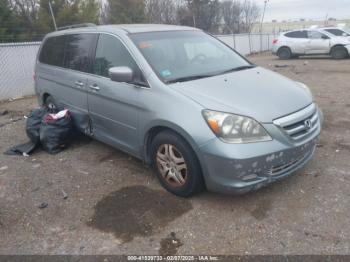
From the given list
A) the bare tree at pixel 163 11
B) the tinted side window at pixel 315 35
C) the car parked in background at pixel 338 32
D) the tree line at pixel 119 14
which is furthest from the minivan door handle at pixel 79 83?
the bare tree at pixel 163 11

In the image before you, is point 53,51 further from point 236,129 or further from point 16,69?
point 16,69

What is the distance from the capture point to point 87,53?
15.4ft

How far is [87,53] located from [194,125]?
2.23 meters

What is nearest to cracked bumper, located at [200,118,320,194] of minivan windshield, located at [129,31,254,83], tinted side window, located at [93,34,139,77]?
minivan windshield, located at [129,31,254,83]

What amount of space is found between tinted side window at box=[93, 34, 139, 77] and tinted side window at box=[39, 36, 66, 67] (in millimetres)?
1138

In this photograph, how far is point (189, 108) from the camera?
330 cm

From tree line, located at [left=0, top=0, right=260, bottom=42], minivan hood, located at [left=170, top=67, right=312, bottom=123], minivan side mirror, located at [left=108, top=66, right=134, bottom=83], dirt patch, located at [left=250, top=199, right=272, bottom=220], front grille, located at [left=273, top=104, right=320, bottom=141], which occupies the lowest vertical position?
dirt patch, located at [left=250, top=199, right=272, bottom=220]

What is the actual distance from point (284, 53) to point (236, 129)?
1683 cm

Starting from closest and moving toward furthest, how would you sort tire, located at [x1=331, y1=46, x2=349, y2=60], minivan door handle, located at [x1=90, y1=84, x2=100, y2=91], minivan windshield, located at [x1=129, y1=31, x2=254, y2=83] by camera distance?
minivan windshield, located at [x1=129, y1=31, x2=254, y2=83] → minivan door handle, located at [x1=90, y1=84, x2=100, y2=91] → tire, located at [x1=331, y1=46, x2=349, y2=60]

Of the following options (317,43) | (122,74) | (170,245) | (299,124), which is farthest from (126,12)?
(170,245)

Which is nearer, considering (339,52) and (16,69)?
(16,69)

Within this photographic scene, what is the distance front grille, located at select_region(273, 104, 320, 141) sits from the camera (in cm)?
328

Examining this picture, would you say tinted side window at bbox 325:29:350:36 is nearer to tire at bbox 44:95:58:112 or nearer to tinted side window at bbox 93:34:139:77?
tire at bbox 44:95:58:112

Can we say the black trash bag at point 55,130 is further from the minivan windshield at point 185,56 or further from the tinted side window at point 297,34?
the tinted side window at point 297,34
